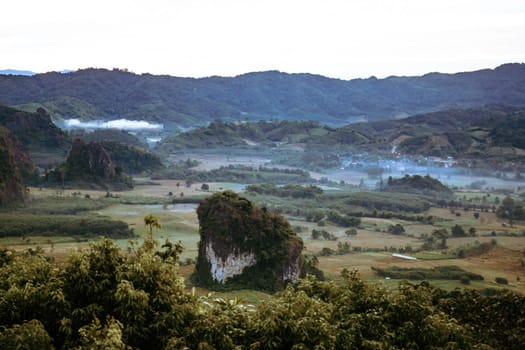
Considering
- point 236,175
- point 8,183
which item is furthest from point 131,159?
point 8,183

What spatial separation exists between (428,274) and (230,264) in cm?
1688

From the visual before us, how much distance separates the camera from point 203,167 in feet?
464

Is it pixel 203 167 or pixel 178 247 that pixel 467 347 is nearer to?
pixel 178 247

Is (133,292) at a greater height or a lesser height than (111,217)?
greater

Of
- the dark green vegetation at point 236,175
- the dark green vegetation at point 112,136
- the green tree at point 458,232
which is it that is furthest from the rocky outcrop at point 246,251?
the dark green vegetation at point 112,136

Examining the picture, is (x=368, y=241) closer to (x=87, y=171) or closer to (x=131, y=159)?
(x=87, y=171)

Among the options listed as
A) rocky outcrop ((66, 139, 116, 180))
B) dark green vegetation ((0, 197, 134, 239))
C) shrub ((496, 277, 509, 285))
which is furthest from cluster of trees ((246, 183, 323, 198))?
shrub ((496, 277, 509, 285))

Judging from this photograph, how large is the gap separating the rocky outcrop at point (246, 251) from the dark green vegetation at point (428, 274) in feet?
29.9

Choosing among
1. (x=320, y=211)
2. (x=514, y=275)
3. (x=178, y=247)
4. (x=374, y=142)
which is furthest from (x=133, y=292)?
(x=374, y=142)

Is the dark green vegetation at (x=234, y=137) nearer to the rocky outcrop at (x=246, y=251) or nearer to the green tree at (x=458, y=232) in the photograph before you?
the green tree at (x=458, y=232)

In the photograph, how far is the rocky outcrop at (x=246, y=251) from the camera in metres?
41.6

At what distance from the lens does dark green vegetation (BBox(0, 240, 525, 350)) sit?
457 inches

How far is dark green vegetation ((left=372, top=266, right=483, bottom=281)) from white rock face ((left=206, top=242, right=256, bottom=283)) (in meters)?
12.1

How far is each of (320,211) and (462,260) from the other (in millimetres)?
29929
